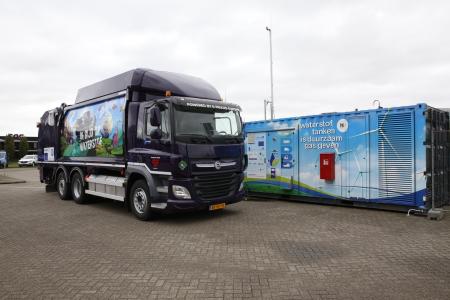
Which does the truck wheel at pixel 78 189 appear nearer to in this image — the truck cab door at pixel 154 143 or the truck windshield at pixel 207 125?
the truck cab door at pixel 154 143

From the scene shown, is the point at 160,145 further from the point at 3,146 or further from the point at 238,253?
the point at 3,146

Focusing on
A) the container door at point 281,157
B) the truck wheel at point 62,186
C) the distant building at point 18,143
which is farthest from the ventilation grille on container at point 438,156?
the distant building at point 18,143

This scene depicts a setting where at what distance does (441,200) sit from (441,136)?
66.7 inches

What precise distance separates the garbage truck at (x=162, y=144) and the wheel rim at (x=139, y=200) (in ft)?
0.08

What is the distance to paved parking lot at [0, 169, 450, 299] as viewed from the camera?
4371mm

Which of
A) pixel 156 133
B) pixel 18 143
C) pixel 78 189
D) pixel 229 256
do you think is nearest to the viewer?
pixel 229 256

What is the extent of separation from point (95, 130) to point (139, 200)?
9.85 feet

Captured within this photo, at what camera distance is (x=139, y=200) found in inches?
345

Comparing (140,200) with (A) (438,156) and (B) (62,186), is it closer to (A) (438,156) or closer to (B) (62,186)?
(B) (62,186)

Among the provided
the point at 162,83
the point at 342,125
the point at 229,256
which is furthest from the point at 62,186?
the point at 342,125

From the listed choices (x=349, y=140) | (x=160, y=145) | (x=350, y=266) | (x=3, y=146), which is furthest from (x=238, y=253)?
(x=3, y=146)

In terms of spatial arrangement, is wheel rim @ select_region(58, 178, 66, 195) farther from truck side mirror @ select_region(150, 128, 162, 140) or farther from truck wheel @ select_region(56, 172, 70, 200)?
truck side mirror @ select_region(150, 128, 162, 140)

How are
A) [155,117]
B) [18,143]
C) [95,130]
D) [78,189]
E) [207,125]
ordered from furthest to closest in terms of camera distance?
[18,143] → [78,189] → [95,130] → [207,125] → [155,117]

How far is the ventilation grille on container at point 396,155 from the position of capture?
8.93m
